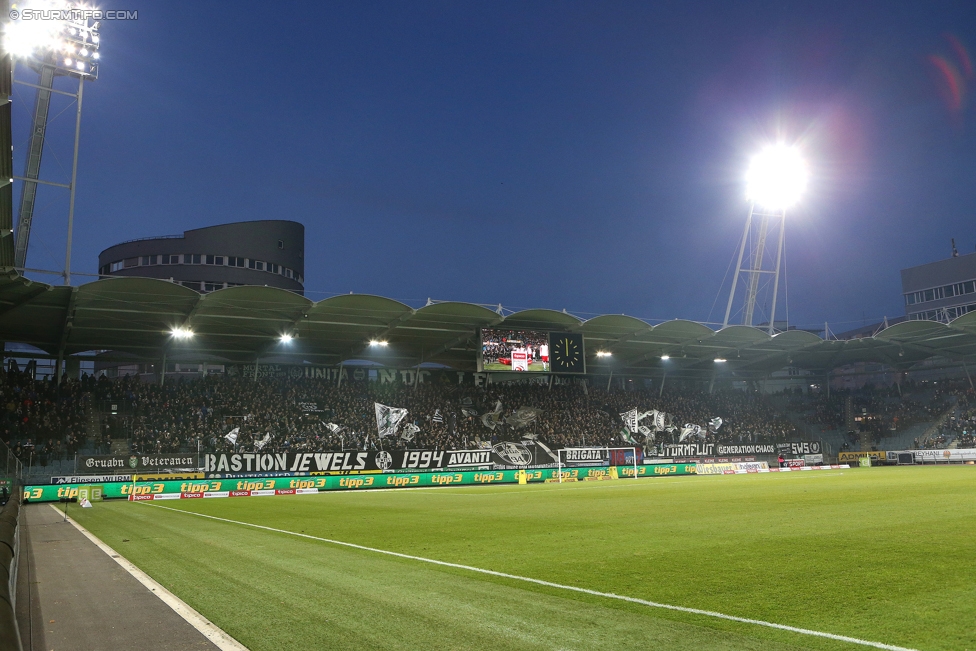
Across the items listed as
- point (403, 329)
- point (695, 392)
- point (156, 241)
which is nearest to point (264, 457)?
point (403, 329)

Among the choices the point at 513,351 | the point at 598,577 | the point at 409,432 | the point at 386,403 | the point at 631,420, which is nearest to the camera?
the point at 598,577

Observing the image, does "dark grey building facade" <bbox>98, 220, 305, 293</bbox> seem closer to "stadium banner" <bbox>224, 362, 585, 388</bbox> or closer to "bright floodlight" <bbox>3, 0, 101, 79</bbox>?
"stadium banner" <bbox>224, 362, 585, 388</bbox>

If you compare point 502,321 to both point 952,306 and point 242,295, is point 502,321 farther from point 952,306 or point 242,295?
point 952,306

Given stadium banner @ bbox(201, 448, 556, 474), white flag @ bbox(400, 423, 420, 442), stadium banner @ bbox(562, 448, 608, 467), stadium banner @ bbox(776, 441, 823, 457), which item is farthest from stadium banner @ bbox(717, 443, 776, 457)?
white flag @ bbox(400, 423, 420, 442)

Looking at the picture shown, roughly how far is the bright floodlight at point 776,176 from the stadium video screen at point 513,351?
22.9 meters

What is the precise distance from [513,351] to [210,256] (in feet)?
145

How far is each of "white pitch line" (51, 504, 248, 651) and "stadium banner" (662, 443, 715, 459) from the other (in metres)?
42.6

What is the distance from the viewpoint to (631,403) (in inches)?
2176

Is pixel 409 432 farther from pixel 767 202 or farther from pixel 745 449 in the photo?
pixel 767 202

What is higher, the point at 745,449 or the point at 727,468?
the point at 745,449

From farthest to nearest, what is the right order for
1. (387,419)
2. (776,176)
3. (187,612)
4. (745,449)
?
(776,176)
(745,449)
(387,419)
(187,612)

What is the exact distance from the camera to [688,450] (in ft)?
160

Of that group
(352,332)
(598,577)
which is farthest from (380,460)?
(598,577)

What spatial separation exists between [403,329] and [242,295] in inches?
449
